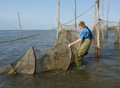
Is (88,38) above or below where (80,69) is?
above

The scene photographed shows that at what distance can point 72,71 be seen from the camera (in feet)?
18.0

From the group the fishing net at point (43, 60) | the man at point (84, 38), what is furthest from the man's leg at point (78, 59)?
the fishing net at point (43, 60)

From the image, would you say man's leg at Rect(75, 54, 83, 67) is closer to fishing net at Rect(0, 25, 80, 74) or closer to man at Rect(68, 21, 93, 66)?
man at Rect(68, 21, 93, 66)

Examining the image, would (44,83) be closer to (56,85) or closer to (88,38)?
(56,85)

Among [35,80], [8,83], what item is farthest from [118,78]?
[8,83]

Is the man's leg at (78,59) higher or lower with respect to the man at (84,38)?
lower

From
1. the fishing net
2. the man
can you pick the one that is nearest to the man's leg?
the man

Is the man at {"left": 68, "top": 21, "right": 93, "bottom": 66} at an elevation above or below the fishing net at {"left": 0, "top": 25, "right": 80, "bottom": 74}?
above

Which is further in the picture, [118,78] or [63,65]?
[63,65]

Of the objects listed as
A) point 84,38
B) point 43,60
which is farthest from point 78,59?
point 43,60

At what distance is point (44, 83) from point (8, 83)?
1.38 metres

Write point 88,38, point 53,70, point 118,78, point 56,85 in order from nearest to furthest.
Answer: point 56,85
point 118,78
point 88,38
point 53,70

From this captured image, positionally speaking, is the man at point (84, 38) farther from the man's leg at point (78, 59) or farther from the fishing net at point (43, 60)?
the fishing net at point (43, 60)

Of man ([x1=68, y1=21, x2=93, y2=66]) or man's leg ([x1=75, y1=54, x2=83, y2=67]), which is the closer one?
man ([x1=68, y1=21, x2=93, y2=66])
